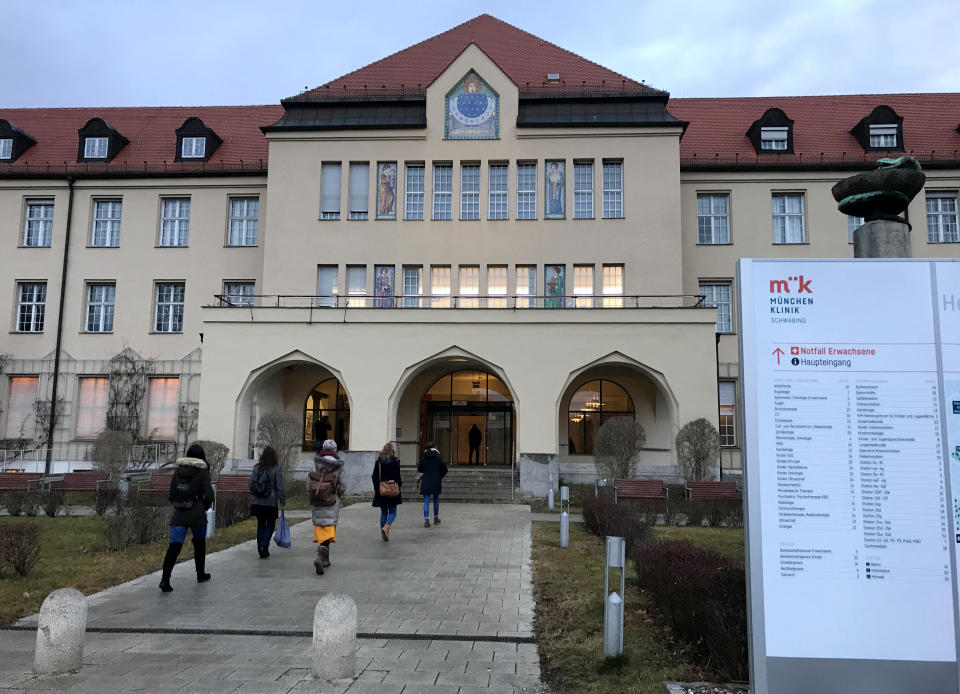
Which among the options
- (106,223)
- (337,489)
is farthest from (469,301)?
(337,489)

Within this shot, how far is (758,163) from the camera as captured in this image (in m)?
30.0

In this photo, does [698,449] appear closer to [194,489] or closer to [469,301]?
[469,301]

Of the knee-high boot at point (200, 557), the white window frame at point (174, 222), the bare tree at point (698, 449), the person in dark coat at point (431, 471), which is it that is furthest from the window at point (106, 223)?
the knee-high boot at point (200, 557)

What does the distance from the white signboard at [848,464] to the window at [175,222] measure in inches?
1225

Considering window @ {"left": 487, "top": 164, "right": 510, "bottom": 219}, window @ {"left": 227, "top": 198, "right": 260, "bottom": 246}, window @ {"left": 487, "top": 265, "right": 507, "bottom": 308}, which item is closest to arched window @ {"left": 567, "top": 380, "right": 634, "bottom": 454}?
window @ {"left": 487, "top": 265, "right": 507, "bottom": 308}

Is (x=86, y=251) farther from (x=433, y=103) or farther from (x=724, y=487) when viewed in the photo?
(x=724, y=487)

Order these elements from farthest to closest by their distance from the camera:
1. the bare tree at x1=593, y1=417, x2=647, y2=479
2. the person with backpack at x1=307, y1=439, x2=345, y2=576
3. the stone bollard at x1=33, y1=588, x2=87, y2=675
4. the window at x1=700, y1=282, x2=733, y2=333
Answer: the window at x1=700, y1=282, x2=733, y2=333, the bare tree at x1=593, y1=417, x2=647, y2=479, the person with backpack at x1=307, y1=439, x2=345, y2=576, the stone bollard at x1=33, y1=588, x2=87, y2=675

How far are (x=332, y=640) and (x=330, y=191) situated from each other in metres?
24.9

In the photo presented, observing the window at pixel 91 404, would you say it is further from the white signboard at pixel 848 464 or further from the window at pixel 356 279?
the white signboard at pixel 848 464

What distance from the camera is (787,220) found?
2994 cm

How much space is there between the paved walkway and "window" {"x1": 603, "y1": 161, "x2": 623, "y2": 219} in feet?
60.9

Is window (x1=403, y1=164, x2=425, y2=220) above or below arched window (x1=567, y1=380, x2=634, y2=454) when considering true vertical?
above

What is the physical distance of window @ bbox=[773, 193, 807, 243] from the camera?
29.8 meters

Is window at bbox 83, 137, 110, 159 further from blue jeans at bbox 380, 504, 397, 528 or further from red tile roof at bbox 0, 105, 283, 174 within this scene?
blue jeans at bbox 380, 504, 397, 528
